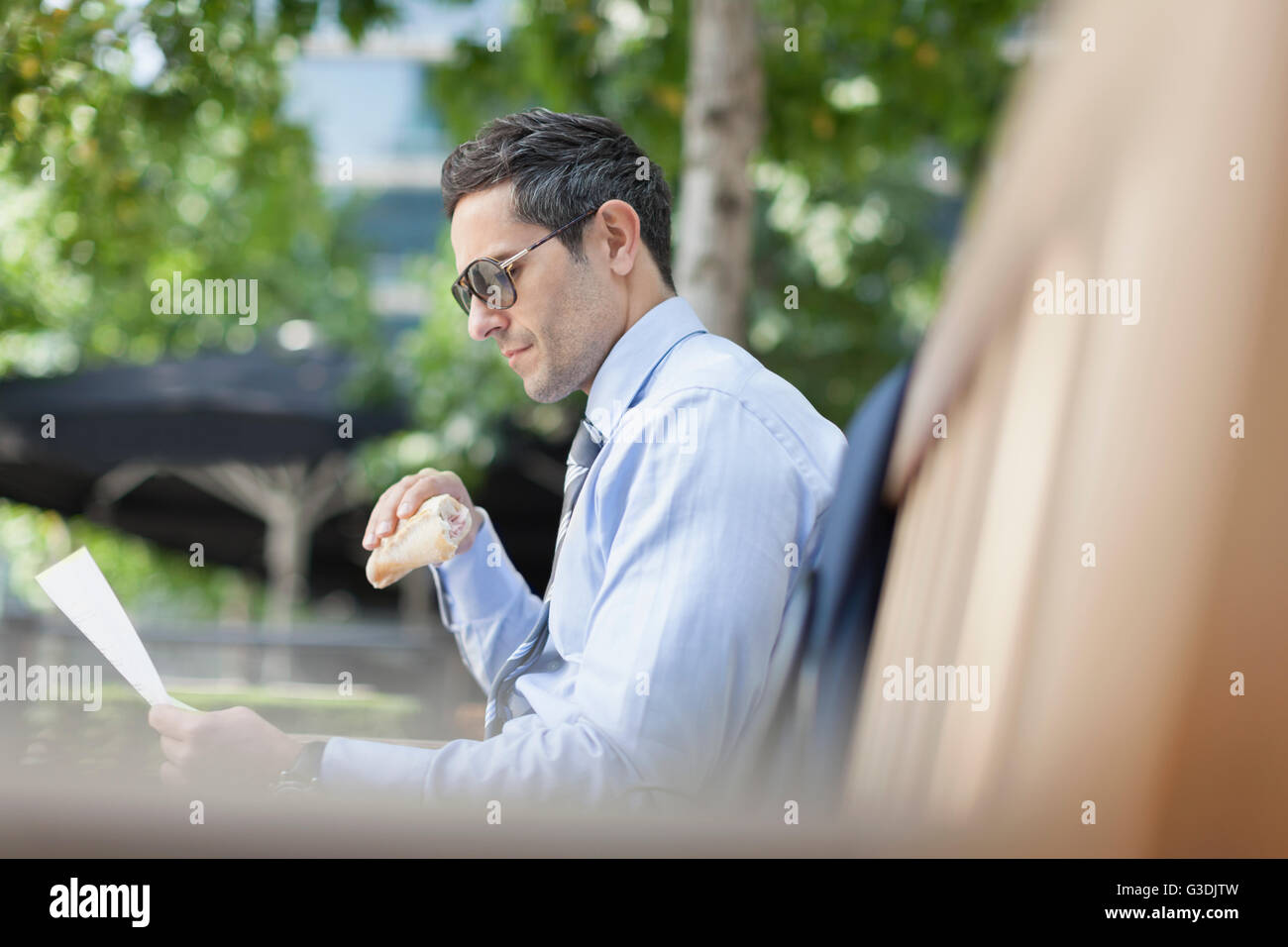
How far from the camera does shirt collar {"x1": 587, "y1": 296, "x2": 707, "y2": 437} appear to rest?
5.34 feet

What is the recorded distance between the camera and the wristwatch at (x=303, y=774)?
1.29 m

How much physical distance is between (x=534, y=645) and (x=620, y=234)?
567mm

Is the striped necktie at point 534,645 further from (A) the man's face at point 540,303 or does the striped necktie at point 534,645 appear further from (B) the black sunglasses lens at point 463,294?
(B) the black sunglasses lens at point 463,294

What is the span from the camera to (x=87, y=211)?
207 inches

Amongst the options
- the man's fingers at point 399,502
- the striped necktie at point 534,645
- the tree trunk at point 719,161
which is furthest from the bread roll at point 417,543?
the tree trunk at point 719,161

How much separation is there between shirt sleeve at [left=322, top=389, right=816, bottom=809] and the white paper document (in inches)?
10.0

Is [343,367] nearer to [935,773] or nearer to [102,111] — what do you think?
[102,111]

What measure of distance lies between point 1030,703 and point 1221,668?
0.18 meters

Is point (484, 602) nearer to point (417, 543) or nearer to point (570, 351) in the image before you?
point (417, 543)

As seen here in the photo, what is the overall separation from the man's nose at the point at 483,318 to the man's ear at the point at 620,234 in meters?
0.17

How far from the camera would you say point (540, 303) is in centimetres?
164

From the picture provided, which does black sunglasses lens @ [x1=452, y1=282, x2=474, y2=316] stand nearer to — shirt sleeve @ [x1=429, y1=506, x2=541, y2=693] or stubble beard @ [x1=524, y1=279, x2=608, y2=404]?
stubble beard @ [x1=524, y1=279, x2=608, y2=404]

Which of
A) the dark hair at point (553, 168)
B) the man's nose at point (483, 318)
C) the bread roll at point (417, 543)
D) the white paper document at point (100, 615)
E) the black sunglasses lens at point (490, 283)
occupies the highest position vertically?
the dark hair at point (553, 168)

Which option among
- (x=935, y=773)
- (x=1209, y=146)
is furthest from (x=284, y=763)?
(x=1209, y=146)
